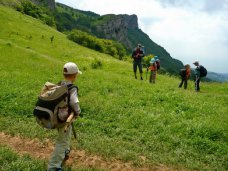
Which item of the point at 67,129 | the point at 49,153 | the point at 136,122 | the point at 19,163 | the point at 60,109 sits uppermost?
the point at 60,109

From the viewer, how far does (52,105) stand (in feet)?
30.0

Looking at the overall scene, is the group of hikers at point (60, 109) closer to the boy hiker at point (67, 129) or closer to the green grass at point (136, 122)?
the boy hiker at point (67, 129)

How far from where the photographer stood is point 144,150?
43.3ft

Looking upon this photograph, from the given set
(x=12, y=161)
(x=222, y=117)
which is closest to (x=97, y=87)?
(x=222, y=117)

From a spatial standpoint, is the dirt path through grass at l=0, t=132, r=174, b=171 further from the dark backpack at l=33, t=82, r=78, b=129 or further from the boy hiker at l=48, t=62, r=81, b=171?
the dark backpack at l=33, t=82, r=78, b=129

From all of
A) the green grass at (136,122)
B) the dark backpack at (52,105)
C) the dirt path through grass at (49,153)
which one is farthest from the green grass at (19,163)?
the green grass at (136,122)

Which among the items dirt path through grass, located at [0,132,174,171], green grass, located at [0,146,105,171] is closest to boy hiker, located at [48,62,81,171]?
green grass, located at [0,146,105,171]

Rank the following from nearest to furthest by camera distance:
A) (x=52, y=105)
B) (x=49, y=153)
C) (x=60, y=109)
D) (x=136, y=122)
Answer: (x=52, y=105), (x=60, y=109), (x=49, y=153), (x=136, y=122)

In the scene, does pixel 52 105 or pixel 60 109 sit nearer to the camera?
pixel 52 105

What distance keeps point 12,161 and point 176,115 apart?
8669mm

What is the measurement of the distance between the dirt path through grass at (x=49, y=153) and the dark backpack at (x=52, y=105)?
2.52m

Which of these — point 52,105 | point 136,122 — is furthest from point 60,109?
point 136,122

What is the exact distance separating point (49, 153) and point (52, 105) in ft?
13.3

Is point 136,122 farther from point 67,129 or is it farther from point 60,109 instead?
point 60,109
